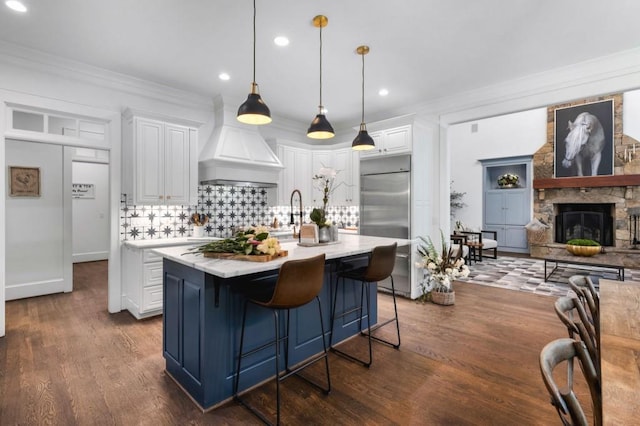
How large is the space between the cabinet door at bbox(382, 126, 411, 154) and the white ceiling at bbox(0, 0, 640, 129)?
60cm

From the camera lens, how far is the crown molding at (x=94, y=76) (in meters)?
3.25

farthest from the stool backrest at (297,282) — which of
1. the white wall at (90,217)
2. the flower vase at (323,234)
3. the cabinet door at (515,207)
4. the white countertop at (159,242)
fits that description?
the cabinet door at (515,207)

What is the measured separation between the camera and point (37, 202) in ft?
15.9

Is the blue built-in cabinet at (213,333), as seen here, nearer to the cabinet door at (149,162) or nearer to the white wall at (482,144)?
the cabinet door at (149,162)

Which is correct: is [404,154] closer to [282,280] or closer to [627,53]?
[627,53]

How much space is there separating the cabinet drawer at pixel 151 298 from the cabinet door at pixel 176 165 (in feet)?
3.56

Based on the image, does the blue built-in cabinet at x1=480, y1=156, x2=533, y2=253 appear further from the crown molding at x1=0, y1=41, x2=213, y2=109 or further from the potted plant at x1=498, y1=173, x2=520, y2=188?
the crown molding at x1=0, y1=41, x2=213, y2=109

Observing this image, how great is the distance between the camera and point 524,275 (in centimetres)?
602

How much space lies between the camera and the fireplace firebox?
300 inches

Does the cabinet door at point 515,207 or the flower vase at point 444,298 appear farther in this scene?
the cabinet door at point 515,207

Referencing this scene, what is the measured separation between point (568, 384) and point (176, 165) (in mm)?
4251

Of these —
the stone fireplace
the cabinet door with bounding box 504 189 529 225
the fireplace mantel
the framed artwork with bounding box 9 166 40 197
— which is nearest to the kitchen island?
the framed artwork with bounding box 9 166 40 197

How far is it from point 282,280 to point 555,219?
8911 millimetres

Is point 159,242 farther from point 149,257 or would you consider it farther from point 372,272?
point 372,272
